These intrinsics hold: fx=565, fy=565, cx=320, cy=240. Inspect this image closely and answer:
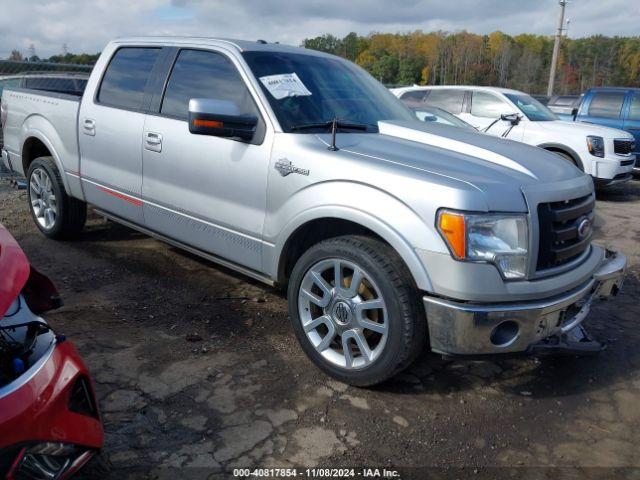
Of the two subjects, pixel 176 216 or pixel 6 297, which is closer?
pixel 6 297

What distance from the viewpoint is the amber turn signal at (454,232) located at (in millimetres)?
2641

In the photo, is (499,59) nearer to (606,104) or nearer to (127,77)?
(606,104)

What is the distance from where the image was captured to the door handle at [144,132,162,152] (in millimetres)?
4090

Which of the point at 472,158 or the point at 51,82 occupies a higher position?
the point at 51,82

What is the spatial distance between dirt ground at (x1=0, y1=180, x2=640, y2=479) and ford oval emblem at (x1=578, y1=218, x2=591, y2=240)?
0.90 m

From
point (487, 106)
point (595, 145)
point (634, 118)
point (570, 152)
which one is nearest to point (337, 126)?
point (570, 152)

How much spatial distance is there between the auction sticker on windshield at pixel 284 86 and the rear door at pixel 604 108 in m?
9.93

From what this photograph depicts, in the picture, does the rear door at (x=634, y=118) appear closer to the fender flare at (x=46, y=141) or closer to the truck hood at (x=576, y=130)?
the truck hood at (x=576, y=130)

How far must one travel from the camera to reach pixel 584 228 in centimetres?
317

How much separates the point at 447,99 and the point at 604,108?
3.61 m

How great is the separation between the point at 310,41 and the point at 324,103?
11564 millimetres

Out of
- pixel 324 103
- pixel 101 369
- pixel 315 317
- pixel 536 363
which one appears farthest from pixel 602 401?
pixel 101 369

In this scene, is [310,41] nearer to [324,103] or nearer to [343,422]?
[324,103]

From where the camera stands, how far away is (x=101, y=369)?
3.28 m
